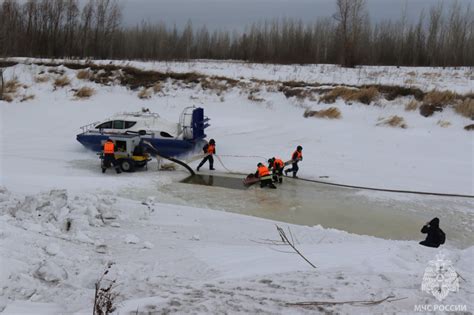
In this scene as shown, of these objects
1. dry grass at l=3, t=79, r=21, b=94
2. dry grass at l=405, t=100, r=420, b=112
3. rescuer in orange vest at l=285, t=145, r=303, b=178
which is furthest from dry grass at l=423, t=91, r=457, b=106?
dry grass at l=3, t=79, r=21, b=94

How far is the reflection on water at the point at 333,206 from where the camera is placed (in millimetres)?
11398

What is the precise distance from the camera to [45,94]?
29.0 metres

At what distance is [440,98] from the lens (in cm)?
2402

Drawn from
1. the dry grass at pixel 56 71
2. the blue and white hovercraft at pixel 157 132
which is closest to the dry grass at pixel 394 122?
the blue and white hovercraft at pixel 157 132

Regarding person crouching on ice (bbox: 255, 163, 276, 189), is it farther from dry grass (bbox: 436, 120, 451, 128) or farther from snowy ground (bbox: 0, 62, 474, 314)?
dry grass (bbox: 436, 120, 451, 128)

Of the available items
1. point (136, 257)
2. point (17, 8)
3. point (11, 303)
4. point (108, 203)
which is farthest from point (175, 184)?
point (17, 8)

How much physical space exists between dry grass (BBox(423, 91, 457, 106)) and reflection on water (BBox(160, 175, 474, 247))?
11.2 m

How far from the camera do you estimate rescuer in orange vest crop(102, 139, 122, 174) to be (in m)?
15.6

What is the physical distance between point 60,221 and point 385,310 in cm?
622

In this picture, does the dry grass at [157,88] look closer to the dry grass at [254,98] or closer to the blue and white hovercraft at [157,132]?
the dry grass at [254,98]

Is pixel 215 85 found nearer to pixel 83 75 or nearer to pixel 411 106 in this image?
pixel 83 75

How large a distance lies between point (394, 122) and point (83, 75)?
1995 centimetres

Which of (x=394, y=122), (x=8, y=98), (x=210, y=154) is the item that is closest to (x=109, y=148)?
(x=210, y=154)

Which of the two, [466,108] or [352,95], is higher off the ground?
[352,95]
